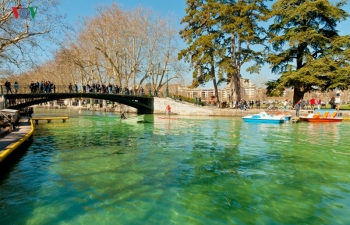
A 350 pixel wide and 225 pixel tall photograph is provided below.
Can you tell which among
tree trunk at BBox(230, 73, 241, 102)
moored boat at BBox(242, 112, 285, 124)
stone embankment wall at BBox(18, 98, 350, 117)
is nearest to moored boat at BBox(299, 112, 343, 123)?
moored boat at BBox(242, 112, 285, 124)

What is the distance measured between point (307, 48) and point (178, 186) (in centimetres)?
3553

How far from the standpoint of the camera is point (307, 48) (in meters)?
36.9

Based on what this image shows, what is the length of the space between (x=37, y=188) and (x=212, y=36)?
35269mm

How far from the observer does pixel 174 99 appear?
42750 mm

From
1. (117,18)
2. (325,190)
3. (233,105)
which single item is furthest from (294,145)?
(117,18)

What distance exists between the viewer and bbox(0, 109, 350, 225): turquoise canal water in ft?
20.1

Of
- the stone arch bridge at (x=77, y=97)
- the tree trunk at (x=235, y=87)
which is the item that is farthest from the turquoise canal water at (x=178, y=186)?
the tree trunk at (x=235, y=87)

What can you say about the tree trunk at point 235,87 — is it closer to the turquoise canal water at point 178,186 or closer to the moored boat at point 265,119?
the moored boat at point 265,119

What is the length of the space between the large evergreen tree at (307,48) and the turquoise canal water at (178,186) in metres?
22.7

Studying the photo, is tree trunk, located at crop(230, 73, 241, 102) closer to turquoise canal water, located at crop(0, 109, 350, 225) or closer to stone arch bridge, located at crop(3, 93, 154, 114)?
stone arch bridge, located at crop(3, 93, 154, 114)

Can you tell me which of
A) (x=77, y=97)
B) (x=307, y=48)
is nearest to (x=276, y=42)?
(x=307, y=48)

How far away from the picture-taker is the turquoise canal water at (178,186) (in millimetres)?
6121

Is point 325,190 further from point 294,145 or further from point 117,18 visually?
point 117,18

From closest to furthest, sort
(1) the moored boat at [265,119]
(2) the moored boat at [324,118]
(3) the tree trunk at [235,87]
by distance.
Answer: (1) the moored boat at [265,119], (2) the moored boat at [324,118], (3) the tree trunk at [235,87]
